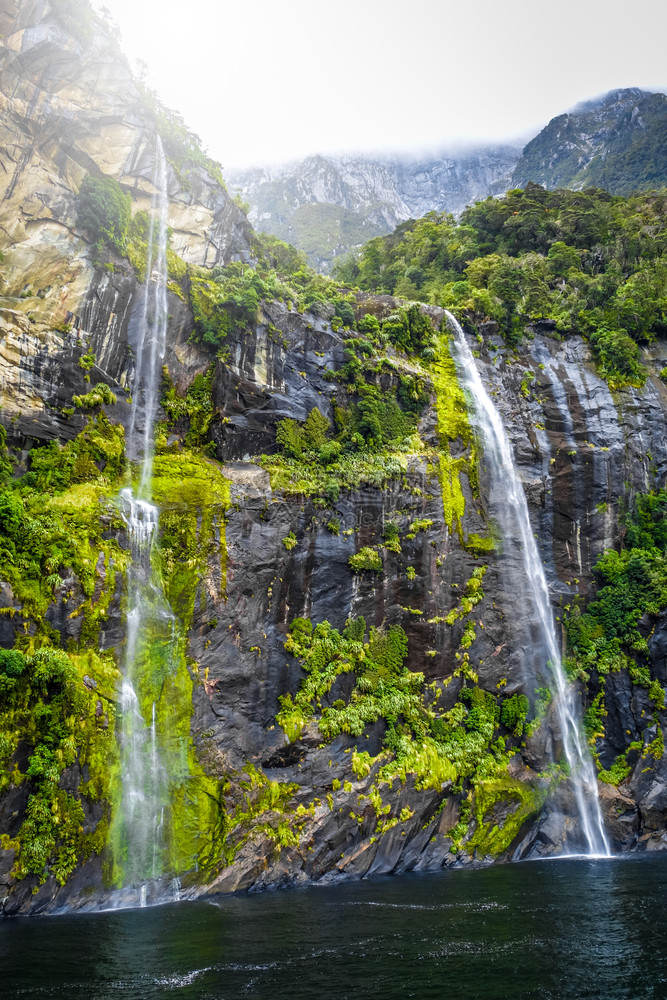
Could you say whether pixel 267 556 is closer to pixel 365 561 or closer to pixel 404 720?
pixel 365 561

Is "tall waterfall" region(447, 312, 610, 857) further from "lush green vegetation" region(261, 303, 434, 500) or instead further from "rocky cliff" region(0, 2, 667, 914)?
"lush green vegetation" region(261, 303, 434, 500)

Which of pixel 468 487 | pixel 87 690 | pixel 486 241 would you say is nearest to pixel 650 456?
pixel 468 487

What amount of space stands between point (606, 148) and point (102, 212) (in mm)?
91955

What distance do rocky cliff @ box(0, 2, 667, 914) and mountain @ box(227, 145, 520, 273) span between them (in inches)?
2315

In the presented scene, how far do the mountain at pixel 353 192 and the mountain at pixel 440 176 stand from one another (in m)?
0.19

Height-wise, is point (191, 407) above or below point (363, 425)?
above

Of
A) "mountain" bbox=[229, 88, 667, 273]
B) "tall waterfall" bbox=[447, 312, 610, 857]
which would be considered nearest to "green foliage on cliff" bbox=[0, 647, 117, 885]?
"tall waterfall" bbox=[447, 312, 610, 857]

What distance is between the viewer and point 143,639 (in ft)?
61.0

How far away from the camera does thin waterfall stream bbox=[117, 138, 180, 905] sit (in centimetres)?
1636

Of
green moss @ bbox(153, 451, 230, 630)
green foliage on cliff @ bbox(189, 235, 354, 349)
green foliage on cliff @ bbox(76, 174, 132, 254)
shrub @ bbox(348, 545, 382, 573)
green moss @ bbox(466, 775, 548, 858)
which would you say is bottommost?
green moss @ bbox(466, 775, 548, 858)

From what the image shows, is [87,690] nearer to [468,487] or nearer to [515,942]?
[515,942]

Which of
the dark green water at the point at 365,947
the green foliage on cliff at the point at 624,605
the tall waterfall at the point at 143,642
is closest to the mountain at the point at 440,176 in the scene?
the tall waterfall at the point at 143,642

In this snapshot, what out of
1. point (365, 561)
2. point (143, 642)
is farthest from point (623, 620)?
point (143, 642)

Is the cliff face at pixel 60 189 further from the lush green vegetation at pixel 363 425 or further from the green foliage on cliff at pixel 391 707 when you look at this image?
the green foliage on cliff at pixel 391 707
